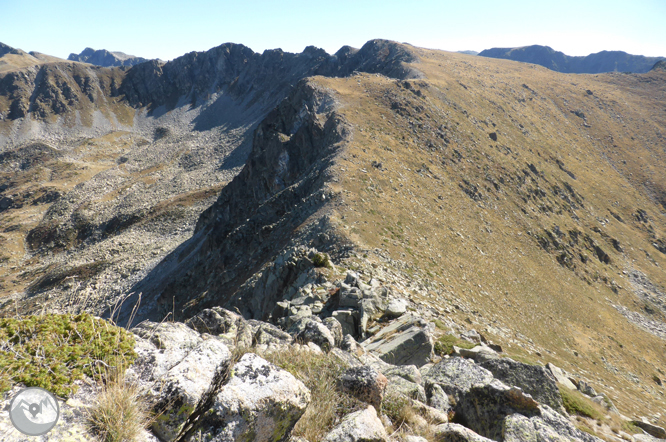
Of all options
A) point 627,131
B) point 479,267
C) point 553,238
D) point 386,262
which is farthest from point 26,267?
point 627,131

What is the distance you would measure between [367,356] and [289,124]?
196 ft

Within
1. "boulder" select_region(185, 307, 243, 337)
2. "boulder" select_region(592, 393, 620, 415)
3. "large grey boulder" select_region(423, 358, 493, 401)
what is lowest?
"boulder" select_region(592, 393, 620, 415)

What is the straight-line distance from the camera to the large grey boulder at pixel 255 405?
4.54m

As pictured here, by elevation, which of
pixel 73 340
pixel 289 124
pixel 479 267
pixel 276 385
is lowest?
pixel 479 267

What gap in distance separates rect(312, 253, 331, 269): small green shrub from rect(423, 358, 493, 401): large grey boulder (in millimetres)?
11941

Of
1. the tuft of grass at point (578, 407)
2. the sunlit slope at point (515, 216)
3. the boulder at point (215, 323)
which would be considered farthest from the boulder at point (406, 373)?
the sunlit slope at point (515, 216)

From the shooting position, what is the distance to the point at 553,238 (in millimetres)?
45000

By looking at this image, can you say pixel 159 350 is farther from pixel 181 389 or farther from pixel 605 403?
pixel 605 403

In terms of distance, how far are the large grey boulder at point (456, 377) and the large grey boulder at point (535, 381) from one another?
1431 millimetres

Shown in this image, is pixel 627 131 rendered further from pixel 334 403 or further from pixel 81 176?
pixel 81 176

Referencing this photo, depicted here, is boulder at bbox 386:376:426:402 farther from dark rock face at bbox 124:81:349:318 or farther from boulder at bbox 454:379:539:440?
dark rock face at bbox 124:81:349:318

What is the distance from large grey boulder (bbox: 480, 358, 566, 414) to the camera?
32.9 feet

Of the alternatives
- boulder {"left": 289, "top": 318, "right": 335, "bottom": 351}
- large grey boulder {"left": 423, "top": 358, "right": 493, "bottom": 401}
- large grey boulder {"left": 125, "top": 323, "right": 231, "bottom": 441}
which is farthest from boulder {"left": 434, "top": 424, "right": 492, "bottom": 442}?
large grey boulder {"left": 125, "top": 323, "right": 231, "bottom": 441}

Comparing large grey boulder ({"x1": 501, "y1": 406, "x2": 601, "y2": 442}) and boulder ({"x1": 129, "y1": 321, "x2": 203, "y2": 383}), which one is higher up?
boulder ({"x1": 129, "y1": 321, "x2": 203, "y2": 383})
